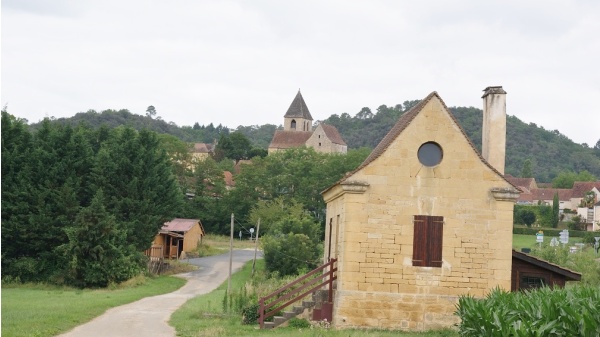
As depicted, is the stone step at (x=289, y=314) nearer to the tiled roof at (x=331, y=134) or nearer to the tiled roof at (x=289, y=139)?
the tiled roof at (x=289, y=139)

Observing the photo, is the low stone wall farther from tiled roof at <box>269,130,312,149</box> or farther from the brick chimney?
tiled roof at <box>269,130,312,149</box>

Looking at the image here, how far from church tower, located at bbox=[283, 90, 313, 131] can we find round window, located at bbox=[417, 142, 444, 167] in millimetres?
130789

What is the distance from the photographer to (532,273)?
84.8ft

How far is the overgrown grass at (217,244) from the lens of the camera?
230ft

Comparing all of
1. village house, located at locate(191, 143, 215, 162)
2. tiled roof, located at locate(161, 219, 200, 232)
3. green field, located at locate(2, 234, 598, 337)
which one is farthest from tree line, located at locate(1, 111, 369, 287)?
village house, located at locate(191, 143, 215, 162)

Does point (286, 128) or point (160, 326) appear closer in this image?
point (160, 326)

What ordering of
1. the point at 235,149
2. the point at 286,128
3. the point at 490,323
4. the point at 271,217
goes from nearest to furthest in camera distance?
the point at 490,323, the point at 271,217, the point at 235,149, the point at 286,128

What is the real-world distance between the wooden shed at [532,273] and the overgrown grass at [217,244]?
44792 mm

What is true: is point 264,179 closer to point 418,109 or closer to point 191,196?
point 191,196

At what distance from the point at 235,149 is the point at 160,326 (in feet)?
377

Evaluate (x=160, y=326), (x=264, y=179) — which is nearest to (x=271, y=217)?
(x=264, y=179)

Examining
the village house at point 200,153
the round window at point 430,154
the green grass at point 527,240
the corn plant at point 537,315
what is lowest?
the corn plant at point 537,315

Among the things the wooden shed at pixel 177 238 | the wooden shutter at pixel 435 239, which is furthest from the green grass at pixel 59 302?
the wooden shed at pixel 177 238

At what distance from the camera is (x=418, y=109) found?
80.9 ft
